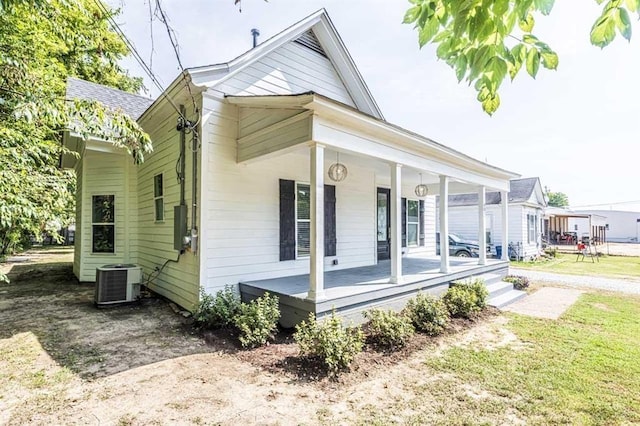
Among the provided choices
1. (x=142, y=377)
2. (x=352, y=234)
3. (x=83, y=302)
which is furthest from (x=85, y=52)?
(x=142, y=377)

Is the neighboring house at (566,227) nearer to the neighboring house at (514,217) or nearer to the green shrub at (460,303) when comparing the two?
the neighboring house at (514,217)

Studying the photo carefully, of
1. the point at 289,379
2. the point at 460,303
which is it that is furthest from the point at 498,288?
the point at 289,379

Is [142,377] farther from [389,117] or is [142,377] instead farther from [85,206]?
[389,117]

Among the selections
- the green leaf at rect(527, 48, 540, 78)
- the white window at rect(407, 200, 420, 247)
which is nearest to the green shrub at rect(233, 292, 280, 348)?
the green leaf at rect(527, 48, 540, 78)

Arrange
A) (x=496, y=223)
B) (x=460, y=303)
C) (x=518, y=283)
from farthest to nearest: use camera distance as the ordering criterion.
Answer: (x=496, y=223)
(x=518, y=283)
(x=460, y=303)

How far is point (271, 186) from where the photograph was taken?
642cm

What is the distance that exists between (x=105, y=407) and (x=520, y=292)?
8849mm

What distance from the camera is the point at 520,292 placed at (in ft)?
27.5

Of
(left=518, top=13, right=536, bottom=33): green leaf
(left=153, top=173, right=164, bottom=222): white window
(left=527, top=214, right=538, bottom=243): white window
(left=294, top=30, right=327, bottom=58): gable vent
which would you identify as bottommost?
(left=527, top=214, right=538, bottom=243): white window

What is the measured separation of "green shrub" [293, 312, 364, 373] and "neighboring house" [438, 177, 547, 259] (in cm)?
1544

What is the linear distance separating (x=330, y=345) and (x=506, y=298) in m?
5.68

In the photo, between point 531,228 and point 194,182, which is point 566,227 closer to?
point 531,228

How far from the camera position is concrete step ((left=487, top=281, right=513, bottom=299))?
7.67 m

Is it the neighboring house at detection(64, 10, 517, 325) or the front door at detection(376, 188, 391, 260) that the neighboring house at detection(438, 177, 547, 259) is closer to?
the neighboring house at detection(64, 10, 517, 325)
